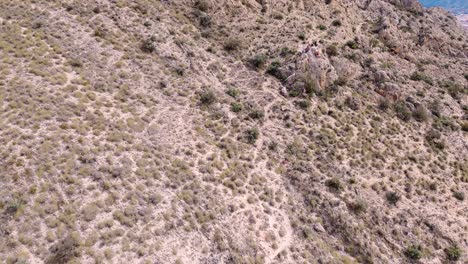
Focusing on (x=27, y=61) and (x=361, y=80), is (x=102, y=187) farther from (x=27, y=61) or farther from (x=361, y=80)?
(x=361, y=80)

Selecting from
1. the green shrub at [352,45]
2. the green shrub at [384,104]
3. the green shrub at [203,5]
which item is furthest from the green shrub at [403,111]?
the green shrub at [203,5]

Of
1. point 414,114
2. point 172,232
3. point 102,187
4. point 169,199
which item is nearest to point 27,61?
point 102,187

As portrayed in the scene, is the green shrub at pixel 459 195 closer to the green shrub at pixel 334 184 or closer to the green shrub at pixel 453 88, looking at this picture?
the green shrub at pixel 334 184

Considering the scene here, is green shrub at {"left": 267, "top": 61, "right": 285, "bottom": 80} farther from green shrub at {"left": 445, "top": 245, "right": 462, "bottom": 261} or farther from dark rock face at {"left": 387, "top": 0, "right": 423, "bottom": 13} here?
dark rock face at {"left": 387, "top": 0, "right": 423, "bottom": 13}

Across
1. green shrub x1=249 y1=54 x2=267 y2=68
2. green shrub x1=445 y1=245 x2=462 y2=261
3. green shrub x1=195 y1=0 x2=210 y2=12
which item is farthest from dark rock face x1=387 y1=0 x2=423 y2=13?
green shrub x1=445 y1=245 x2=462 y2=261

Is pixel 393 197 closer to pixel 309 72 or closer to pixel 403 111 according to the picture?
pixel 403 111

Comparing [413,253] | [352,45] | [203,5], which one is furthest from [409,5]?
Result: [413,253]

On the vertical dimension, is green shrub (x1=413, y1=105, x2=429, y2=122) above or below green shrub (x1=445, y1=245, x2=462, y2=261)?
above
